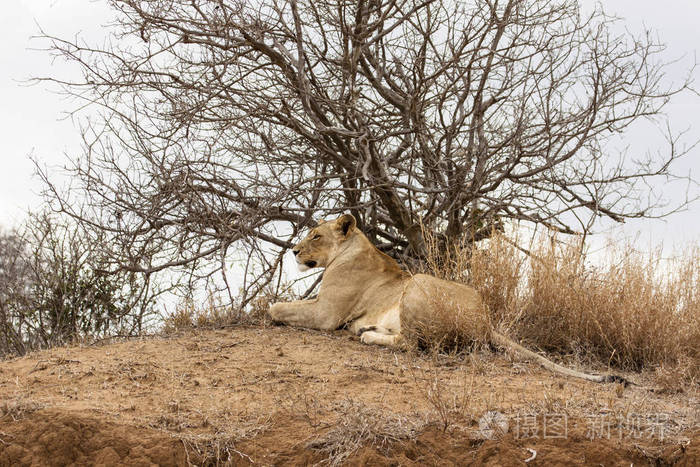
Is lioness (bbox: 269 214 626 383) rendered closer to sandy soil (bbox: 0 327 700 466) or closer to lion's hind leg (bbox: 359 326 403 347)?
lion's hind leg (bbox: 359 326 403 347)

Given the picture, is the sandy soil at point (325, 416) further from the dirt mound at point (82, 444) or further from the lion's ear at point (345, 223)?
the lion's ear at point (345, 223)

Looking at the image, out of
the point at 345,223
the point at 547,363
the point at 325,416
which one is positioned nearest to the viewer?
the point at 325,416

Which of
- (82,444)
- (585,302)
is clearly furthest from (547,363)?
(82,444)

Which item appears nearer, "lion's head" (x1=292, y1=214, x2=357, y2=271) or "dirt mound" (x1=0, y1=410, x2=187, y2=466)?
"dirt mound" (x1=0, y1=410, x2=187, y2=466)

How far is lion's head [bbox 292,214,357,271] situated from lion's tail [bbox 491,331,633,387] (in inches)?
83.5

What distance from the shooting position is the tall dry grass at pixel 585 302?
8219 millimetres

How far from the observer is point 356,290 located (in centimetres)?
861

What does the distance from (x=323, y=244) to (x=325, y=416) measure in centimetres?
380

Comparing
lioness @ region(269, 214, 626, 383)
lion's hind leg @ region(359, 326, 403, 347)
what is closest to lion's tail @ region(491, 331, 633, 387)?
lioness @ region(269, 214, 626, 383)

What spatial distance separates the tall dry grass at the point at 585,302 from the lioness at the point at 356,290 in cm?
51

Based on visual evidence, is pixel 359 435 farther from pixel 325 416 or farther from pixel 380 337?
pixel 380 337

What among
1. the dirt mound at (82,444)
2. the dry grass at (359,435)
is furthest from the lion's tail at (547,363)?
the dirt mound at (82,444)

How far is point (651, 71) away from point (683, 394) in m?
5.29

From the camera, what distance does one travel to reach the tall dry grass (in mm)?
8219
